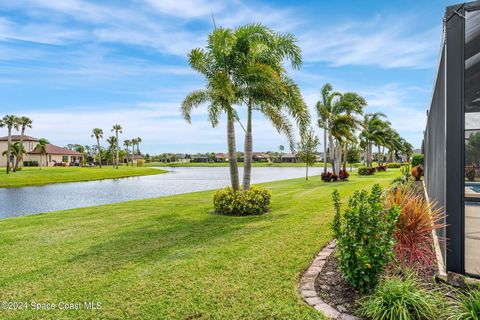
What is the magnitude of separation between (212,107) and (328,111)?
1610cm

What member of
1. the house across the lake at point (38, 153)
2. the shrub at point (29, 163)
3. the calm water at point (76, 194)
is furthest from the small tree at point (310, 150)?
the shrub at point (29, 163)

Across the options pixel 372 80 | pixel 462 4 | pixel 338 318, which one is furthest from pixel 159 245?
pixel 372 80

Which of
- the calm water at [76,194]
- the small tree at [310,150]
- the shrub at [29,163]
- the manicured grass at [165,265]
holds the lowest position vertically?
the calm water at [76,194]

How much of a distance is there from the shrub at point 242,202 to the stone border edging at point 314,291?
407cm

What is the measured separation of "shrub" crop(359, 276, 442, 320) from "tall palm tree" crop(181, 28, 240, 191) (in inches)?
262

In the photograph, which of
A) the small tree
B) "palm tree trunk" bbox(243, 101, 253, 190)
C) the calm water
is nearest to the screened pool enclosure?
"palm tree trunk" bbox(243, 101, 253, 190)

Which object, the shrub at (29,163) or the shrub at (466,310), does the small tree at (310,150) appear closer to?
the shrub at (466,310)

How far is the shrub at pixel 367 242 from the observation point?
122 inches

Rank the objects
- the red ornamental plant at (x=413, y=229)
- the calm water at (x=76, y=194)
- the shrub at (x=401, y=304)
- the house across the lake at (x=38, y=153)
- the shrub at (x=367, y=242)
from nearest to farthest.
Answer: the shrub at (x=401, y=304) < the shrub at (x=367, y=242) < the red ornamental plant at (x=413, y=229) < the calm water at (x=76, y=194) < the house across the lake at (x=38, y=153)

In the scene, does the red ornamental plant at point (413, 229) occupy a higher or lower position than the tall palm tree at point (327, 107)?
lower

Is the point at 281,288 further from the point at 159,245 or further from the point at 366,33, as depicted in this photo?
the point at 366,33

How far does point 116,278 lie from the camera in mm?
4184

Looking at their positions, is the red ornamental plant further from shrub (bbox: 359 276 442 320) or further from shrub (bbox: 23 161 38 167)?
shrub (bbox: 23 161 38 167)

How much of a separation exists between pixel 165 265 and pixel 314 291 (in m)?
2.19
